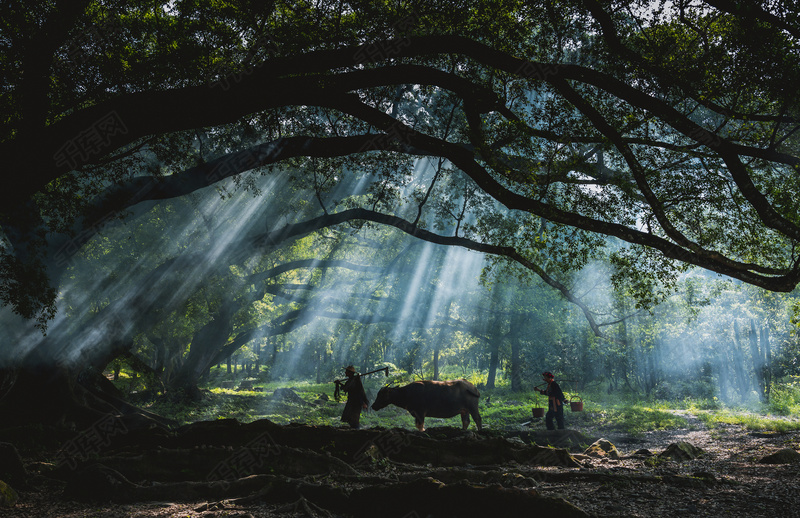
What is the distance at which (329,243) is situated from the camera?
29.3m

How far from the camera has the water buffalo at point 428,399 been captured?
14.6 m

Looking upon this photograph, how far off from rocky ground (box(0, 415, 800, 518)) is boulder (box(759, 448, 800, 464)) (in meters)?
0.03

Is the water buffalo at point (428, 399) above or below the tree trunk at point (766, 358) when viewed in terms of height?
below

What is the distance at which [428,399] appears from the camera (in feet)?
48.1

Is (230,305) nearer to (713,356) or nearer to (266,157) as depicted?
(266,157)

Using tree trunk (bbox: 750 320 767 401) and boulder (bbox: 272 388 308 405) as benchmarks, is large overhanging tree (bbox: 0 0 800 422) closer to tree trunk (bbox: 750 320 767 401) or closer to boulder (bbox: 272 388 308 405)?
boulder (bbox: 272 388 308 405)

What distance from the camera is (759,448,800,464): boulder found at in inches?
353

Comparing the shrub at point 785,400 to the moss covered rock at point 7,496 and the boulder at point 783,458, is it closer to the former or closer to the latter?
the boulder at point 783,458

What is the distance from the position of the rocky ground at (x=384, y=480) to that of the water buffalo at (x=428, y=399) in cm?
310

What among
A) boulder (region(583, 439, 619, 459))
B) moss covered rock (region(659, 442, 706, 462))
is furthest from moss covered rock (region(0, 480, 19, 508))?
moss covered rock (region(659, 442, 706, 462))

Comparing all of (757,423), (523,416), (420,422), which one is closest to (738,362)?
(757,423)

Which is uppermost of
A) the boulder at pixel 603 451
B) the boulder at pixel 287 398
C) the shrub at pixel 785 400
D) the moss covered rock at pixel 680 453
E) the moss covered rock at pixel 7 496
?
the shrub at pixel 785 400

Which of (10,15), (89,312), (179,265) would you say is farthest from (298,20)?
(89,312)

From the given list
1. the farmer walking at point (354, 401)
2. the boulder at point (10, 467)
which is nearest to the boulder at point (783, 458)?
the farmer walking at point (354, 401)
